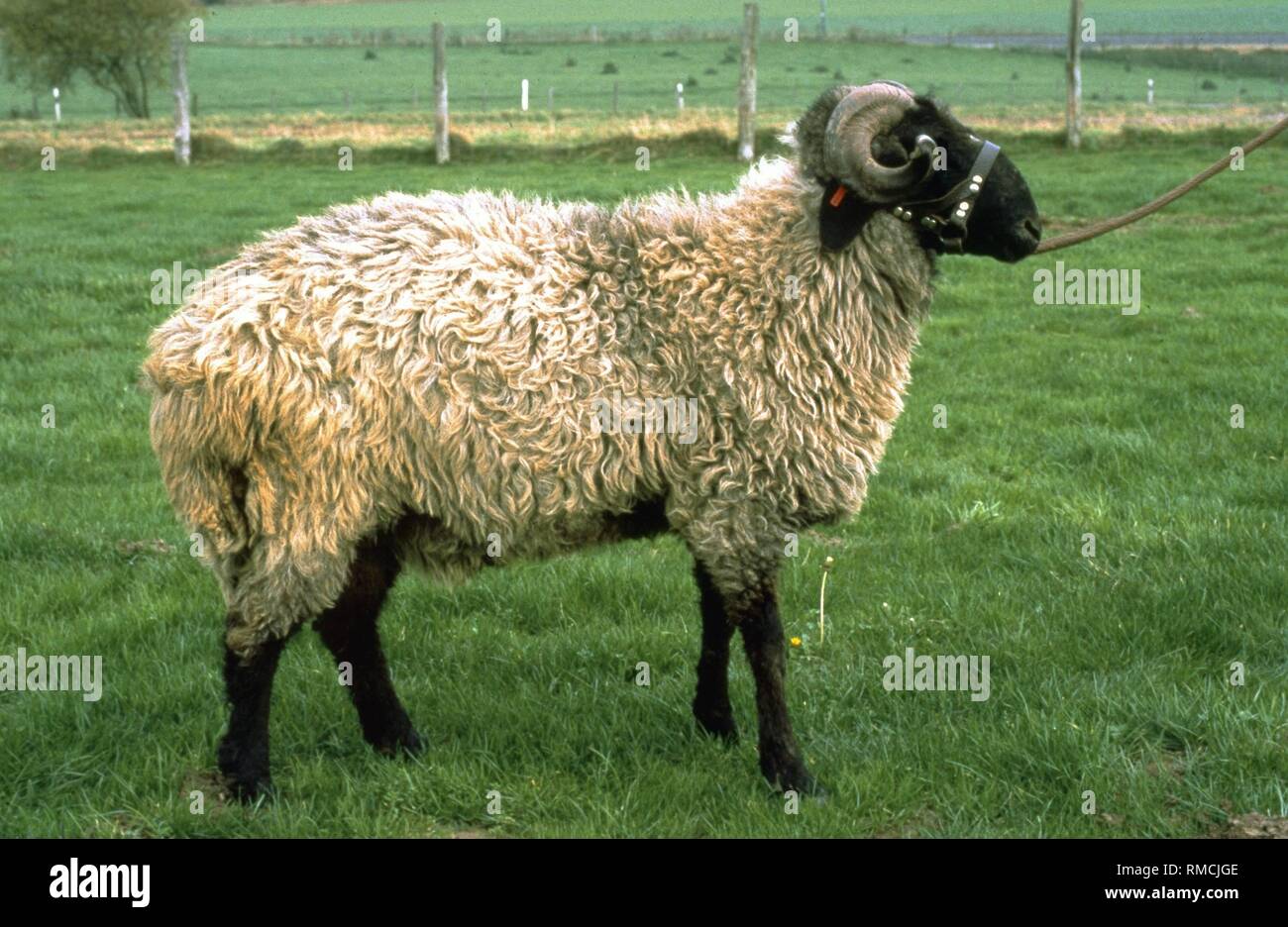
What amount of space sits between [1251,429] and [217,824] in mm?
7060

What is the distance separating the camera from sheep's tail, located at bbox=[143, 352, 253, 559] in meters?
4.77

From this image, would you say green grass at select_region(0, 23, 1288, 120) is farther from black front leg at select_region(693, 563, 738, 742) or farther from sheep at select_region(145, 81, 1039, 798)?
black front leg at select_region(693, 563, 738, 742)

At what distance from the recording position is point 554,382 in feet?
16.4

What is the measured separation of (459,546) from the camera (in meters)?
5.18

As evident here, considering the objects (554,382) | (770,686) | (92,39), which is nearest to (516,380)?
(554,382)

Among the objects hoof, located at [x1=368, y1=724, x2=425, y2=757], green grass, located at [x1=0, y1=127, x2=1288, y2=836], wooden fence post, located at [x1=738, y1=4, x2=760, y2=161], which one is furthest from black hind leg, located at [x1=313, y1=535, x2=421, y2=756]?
wooden fence post, located at [x1=738, y1=4, x2=760, y2=161]

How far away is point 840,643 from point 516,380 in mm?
2302

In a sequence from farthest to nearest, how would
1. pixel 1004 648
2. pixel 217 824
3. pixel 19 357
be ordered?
pixel 19 357 → pixel 1004 648 → pixel 217 824

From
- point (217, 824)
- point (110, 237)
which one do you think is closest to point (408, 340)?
point (217, 824)

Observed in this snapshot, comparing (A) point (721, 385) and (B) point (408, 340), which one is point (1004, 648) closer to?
(A) point (721, 385)

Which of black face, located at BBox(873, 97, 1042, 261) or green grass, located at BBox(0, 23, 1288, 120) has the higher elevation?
green grass, located at BBox(0, 23, 1288, 120)

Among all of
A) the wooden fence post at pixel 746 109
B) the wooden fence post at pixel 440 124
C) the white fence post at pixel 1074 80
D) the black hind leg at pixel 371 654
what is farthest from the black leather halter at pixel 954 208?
the wooden fence post at pixel 440 124

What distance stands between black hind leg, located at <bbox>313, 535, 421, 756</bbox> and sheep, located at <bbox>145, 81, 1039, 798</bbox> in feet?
0.04

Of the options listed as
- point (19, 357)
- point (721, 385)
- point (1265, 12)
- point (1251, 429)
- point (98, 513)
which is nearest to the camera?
point (721, 385)
